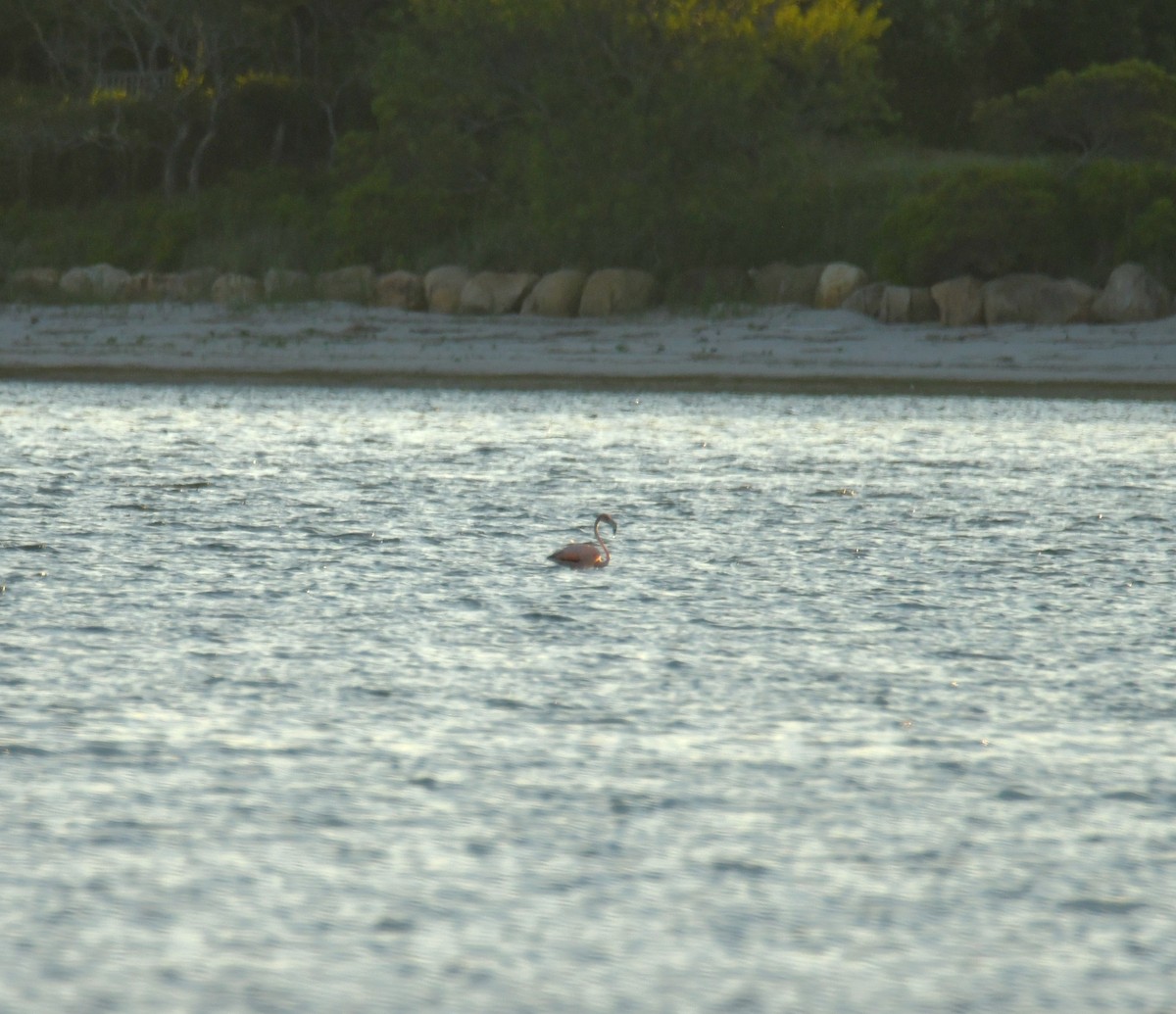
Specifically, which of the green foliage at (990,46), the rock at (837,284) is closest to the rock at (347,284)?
the rock at (837,284)

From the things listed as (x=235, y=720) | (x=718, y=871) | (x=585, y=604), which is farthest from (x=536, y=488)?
(x=718, y=871)

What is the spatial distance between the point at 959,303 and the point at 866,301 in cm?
118

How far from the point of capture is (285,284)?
2598 centimetres

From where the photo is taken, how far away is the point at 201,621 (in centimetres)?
702

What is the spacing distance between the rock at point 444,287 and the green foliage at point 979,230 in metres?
5.55

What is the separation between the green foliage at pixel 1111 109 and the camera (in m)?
26.3

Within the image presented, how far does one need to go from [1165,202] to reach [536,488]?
1469 cm

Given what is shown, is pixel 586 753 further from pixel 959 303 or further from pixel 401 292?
pixel 401 292

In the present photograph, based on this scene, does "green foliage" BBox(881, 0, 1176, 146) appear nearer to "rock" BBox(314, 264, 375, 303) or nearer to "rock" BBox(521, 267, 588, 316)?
"rock" BBox(521, 267, 588, 316)

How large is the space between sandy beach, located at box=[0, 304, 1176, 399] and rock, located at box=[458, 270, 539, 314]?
559 millimetres

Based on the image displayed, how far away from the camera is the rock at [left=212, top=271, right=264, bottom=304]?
25.9m

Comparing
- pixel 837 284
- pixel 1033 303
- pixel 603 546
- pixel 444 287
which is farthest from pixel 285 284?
pixel 603 546

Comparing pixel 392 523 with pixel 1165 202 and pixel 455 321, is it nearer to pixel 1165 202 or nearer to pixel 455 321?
pixel 455 321

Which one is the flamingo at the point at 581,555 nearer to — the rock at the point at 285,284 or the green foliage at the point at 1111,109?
the rock at the point at 285,284
